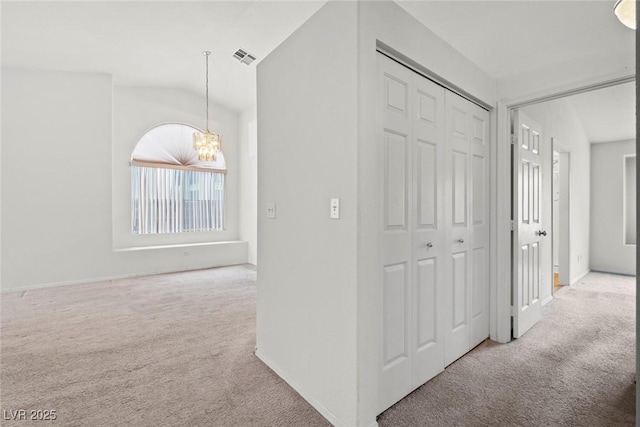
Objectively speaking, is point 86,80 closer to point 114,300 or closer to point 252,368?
point 114,300

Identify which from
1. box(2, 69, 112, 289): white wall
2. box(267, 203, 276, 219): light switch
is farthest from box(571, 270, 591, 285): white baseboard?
box(2, 69, 112, 289): white wall

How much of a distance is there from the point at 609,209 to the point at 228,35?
23.2ft

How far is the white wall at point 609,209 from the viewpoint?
5785 mm

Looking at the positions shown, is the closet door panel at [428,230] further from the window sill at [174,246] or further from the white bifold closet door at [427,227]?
the window sill at [174,246]

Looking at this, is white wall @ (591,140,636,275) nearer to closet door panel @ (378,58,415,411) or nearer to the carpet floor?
the carpet floor

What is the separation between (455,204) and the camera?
2428 mm

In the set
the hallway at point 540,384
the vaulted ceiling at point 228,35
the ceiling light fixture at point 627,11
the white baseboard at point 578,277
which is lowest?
the hallway at point 540,384

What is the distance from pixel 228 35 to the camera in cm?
418

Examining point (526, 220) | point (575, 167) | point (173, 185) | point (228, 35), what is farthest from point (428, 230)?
point (173, 185)

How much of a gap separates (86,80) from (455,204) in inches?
221

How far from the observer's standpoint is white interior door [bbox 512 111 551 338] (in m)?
2.86

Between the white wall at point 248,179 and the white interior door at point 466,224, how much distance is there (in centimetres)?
442

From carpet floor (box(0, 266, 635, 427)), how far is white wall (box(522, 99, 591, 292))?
166 centimetres

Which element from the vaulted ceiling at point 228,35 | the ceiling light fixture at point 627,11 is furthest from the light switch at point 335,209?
the vaulted ceiling at point 228,35
